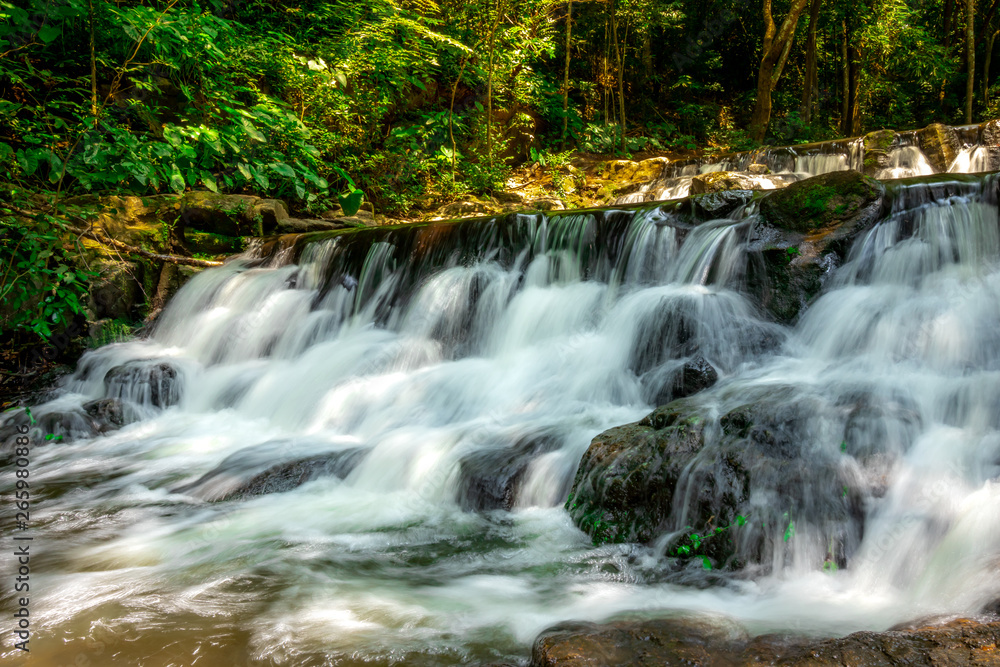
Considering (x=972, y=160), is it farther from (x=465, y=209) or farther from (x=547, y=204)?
(x=465, y=209)

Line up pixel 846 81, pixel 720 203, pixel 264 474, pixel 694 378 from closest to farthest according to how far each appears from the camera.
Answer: pixel 264 474 < pixel 694 378 < pixel 720 203 < pixel 846 81

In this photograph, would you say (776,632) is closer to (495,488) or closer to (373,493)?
(495,488)

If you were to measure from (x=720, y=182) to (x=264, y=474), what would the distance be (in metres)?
8.49

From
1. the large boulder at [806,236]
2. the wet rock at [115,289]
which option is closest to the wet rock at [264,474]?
the large boulder at [806,236]

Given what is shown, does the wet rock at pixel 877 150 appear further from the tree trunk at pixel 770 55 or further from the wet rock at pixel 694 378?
the wet rock at pixel 694 378

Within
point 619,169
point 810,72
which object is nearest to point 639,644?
point 619,169

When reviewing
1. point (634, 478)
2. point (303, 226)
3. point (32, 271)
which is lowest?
point (634, 478)

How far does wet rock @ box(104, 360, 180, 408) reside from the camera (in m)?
6.11

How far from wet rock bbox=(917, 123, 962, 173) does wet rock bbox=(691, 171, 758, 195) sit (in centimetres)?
300

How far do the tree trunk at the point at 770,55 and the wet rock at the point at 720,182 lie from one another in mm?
4447

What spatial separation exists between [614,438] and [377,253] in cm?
504

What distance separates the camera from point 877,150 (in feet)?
34.3

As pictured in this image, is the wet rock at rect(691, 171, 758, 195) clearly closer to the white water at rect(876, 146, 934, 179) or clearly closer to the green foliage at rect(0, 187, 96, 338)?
the white water at rect(876, 146, 934, 179)

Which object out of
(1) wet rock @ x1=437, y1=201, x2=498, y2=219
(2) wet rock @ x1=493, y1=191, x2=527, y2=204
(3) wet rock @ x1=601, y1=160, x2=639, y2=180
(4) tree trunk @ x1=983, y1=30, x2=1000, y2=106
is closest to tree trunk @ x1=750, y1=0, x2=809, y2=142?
(3) wet rock @ x1=601, y1=160, x2=639, y2=180
